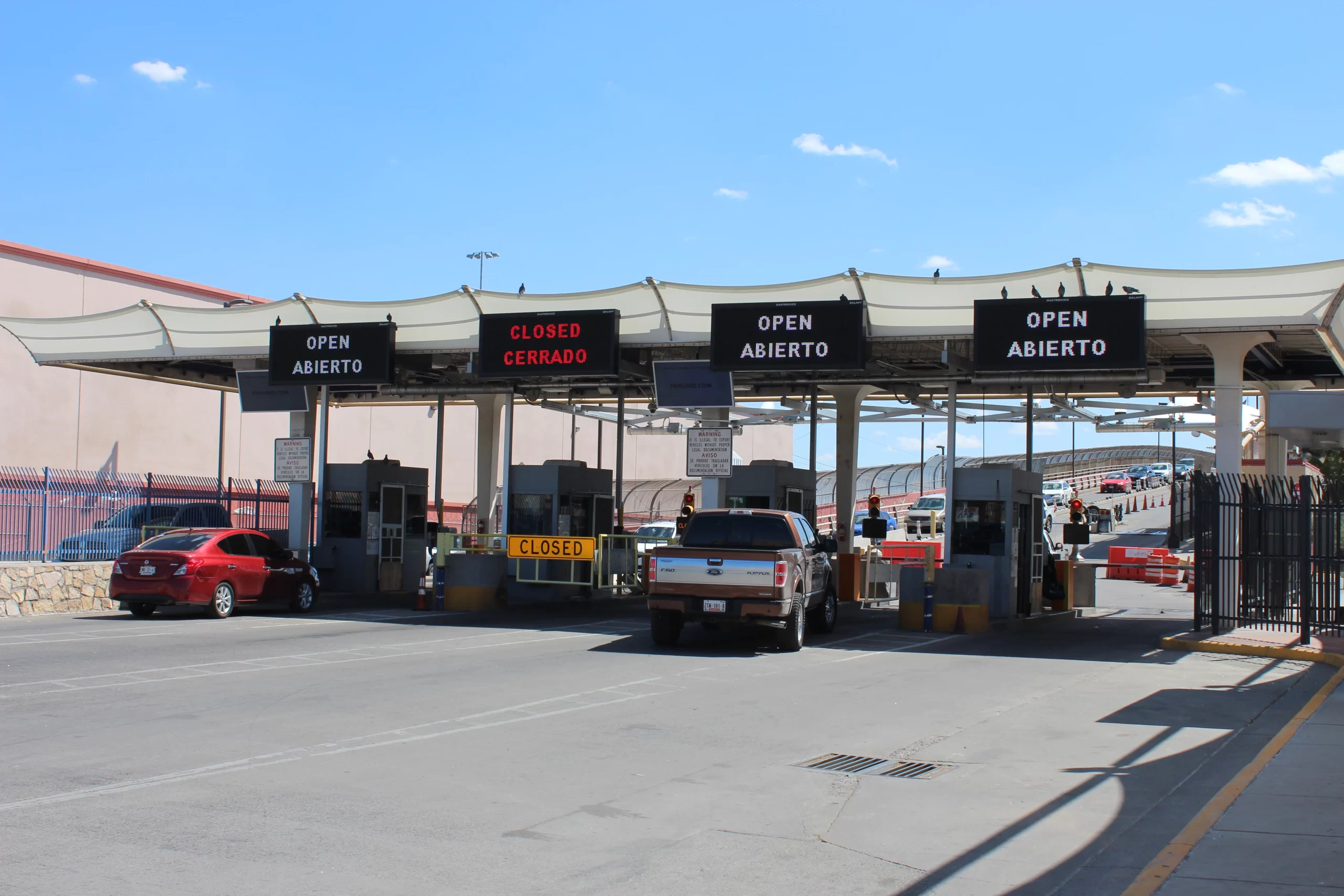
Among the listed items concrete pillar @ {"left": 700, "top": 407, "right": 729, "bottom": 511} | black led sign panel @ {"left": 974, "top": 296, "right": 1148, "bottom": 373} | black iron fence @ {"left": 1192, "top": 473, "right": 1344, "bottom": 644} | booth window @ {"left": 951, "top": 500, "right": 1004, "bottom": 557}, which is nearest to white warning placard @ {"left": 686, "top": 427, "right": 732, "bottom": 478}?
concrete pillar @ {"left": 700, "top": 407, "right": 729, "bottom": 511}

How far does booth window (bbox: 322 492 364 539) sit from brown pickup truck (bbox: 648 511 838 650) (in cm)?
1194

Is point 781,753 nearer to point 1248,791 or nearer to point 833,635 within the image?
point 1248,791

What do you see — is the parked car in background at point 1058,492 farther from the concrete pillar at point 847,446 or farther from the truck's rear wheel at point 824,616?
the truck's rear wheel at point 824,616

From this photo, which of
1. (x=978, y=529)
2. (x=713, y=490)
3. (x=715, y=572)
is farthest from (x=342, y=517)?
(x=978, y=529)

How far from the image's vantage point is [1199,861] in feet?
21.6

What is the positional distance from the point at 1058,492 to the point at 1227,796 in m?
71.8

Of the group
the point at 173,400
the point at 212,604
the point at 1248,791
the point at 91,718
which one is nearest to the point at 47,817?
the point at 91,718

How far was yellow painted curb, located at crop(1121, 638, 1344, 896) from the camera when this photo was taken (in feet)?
20.7

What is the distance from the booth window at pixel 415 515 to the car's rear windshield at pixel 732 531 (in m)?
13.1

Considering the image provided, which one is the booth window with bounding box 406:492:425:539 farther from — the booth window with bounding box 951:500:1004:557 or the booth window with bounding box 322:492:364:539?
the booth window with bounding box 951:500:1004:557

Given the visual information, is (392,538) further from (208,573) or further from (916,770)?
(916,770)

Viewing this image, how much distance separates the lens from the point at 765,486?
94.7 feet

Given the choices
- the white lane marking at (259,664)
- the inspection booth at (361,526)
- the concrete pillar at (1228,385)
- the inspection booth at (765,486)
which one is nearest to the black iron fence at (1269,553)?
the concrete pillar at (1228,385)

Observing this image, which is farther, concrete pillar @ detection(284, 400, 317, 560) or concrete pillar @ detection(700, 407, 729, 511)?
concrete pillar @ detection(284, 400, 317, 560)
